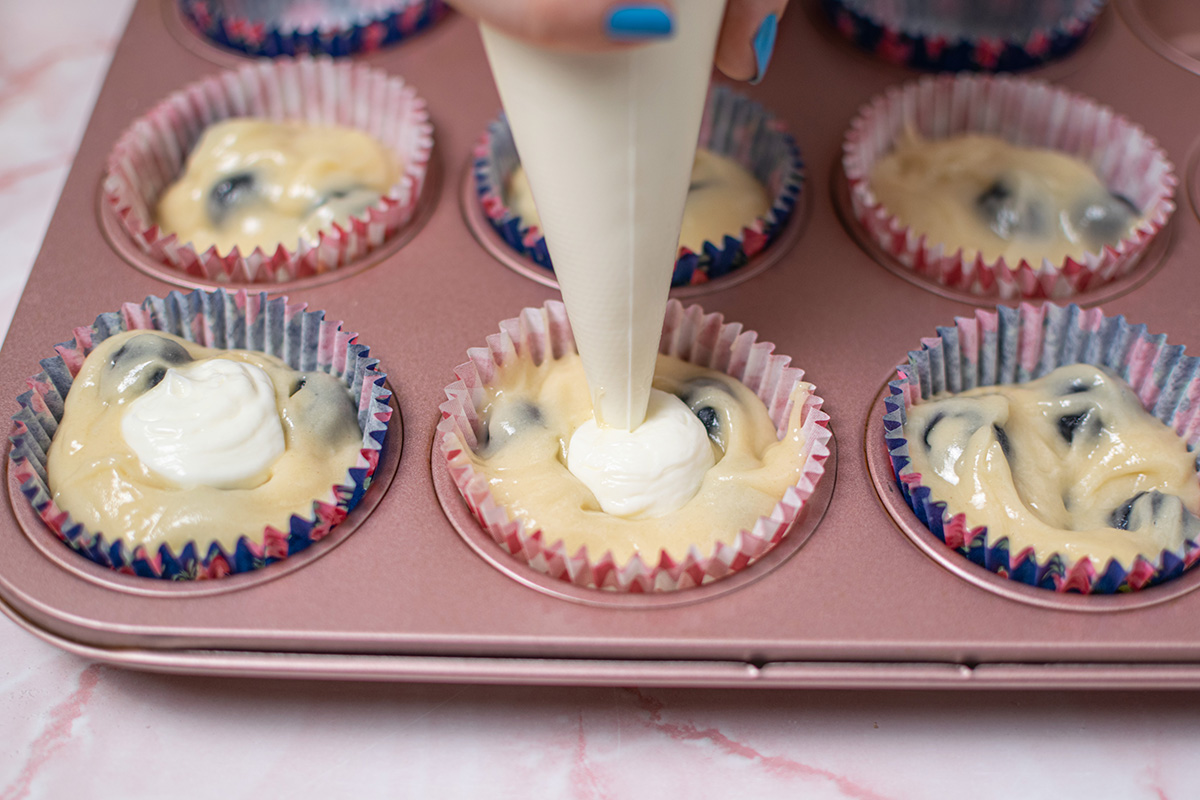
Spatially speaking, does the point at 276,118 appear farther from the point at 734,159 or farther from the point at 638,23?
the point at 638,23

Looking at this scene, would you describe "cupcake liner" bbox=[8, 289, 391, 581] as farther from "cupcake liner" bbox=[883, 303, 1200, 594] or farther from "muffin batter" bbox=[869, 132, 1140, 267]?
"muffin batter" bbox=[869, 132, 1140, 267]

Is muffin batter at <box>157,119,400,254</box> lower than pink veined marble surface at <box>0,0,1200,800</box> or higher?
higher

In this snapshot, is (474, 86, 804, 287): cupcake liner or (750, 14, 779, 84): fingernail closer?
(750, 14, 779, 84): fingernail

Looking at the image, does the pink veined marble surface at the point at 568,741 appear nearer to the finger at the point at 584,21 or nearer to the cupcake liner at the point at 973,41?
the finger at the point at 584,21

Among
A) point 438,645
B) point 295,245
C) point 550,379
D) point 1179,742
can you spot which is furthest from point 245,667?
point 1179,742

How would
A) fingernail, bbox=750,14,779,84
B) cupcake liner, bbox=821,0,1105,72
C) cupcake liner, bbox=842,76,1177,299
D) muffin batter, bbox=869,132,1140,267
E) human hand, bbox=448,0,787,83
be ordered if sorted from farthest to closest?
cupcake liner, bbox=821,0,1105,72 → muffin batter, bbox=869,132,1140,267 → cupcake liner, bbox=842,76,1177,299 → fingernail, bbox=750,14,779,84 → human hand, bbox=448,0,787,83

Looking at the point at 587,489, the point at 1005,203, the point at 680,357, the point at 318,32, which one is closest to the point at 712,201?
the point at 680,357

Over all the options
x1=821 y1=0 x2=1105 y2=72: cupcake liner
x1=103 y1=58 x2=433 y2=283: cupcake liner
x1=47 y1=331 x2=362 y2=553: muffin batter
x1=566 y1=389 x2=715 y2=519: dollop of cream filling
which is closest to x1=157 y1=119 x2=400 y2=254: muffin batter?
x1=103 y1=58 x2=433 y2=283: cupcake liner
